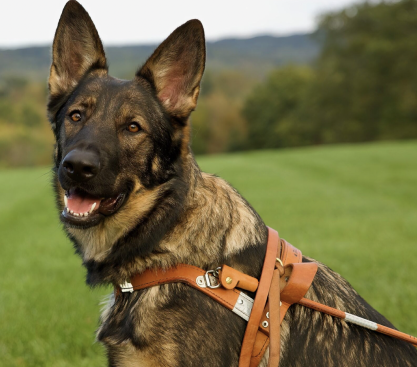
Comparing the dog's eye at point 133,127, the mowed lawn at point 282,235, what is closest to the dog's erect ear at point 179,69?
the dog's eye at point 133,127

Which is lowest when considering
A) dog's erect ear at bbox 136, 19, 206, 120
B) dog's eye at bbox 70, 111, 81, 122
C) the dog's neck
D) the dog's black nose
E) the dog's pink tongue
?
the dog's neck

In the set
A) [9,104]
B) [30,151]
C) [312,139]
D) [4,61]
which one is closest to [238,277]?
[312,139]

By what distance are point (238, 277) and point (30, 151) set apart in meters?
67.2

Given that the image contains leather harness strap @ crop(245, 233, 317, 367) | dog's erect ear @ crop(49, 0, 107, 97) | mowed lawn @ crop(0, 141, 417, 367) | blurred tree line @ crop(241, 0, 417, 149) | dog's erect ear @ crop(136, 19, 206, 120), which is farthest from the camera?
blurred tree line @ crop(241, 0, 417, 149)

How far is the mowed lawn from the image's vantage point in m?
4.81

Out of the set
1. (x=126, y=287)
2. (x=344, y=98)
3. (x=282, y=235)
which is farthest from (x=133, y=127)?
(x=344, y=98)

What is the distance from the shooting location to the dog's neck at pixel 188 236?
2.74 m

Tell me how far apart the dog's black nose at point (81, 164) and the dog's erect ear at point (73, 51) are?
88cm

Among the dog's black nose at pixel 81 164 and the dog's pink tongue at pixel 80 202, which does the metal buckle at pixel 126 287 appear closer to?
the dog's pink tongue at pixel 80 202

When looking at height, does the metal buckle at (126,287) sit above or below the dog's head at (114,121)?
below

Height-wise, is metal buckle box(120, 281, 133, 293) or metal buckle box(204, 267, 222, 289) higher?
metal buckle box(204, 267, 222, 289)

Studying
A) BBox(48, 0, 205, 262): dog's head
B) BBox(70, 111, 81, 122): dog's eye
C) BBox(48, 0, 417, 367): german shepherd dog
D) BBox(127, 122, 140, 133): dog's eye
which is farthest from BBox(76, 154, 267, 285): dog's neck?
BBox(70, 111, 81, 122): dog's eye

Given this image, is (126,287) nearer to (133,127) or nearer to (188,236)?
(188,236)

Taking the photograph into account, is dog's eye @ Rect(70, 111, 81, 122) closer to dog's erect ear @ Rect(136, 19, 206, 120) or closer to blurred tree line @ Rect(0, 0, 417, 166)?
dog's erect ear @ Rect(136, 19, 206, 120)
